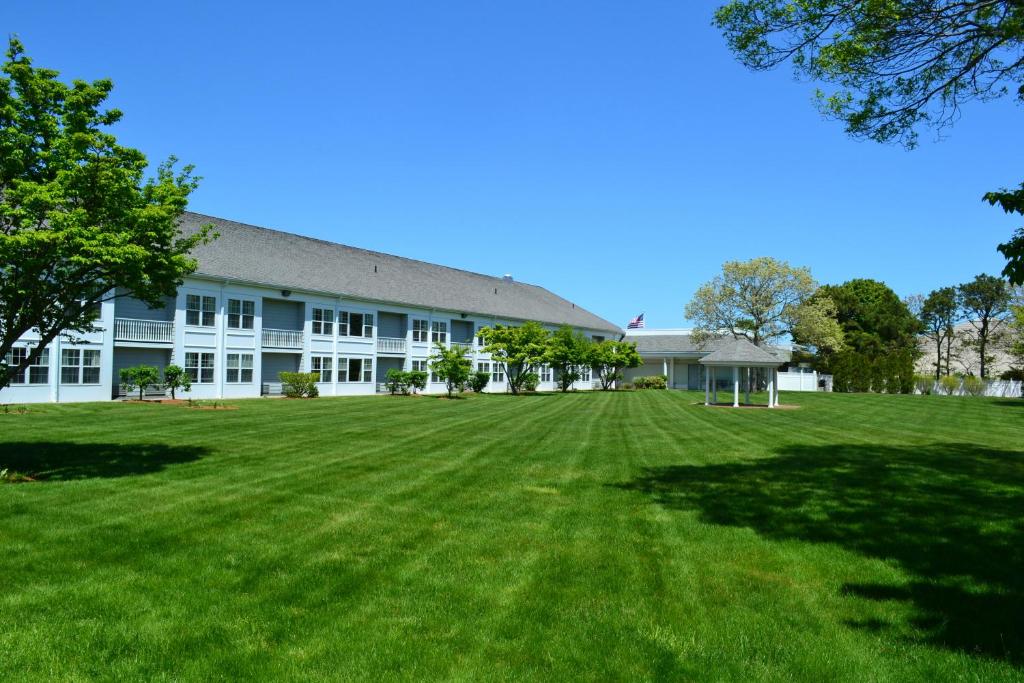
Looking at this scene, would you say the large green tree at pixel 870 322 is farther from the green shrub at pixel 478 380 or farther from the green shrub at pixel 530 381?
the green shrub at pixel 478 380

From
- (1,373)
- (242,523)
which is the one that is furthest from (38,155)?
(242,523)

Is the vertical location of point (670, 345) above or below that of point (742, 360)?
above

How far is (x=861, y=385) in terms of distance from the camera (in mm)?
51875

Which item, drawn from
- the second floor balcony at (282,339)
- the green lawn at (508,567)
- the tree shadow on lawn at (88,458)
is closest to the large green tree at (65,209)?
the tree shadow on lawn at (88,458)

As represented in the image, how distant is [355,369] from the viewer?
42.7 m

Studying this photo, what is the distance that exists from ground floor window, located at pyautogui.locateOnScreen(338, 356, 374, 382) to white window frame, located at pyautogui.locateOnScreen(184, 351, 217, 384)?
27.4 feet

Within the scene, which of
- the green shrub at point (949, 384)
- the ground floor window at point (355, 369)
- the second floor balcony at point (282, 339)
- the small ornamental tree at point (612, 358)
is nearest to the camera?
the second floor balcony at point (282, 339)

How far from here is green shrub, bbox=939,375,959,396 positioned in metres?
49.4

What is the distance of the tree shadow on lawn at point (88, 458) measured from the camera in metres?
11.2

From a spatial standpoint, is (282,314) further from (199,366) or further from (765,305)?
(765,305)

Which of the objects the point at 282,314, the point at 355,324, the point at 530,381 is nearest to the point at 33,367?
the point at 282,314

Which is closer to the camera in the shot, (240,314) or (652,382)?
(240,314)

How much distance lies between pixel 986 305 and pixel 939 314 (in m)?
5.32

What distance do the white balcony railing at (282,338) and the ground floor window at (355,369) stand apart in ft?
10.6
